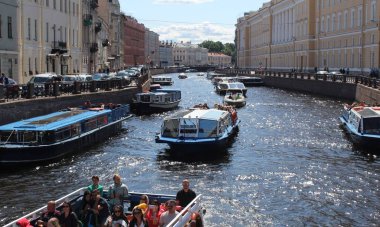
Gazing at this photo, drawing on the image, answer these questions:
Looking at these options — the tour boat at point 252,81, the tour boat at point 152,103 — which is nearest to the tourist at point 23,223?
the tour boat at point 152,103

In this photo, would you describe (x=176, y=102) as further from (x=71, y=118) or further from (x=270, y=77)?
(x=270, y=77)

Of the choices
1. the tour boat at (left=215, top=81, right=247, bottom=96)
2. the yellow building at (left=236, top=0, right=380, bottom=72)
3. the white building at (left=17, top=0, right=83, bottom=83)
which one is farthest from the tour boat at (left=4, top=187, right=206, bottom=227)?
the yellow building at (left=236, top=0, right=380, bottom=72)

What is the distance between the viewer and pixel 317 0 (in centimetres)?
10025

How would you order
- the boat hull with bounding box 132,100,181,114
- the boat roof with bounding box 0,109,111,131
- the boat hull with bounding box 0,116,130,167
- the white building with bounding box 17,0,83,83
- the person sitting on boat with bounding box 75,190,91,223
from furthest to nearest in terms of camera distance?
the boat hull with bounding box 132,100,181,114
the white building with bounding box 17,0,83,83
the boat roof with bounding box 0,109,111,131
the boat hull with bounding box 0,116,130,167
the person sitting on boat with bounding box 75,190,91,223

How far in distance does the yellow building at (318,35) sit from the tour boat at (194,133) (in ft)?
152

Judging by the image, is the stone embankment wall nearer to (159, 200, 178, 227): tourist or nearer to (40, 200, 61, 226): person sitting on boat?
(40, 200, 61, 226): person sitting on boat

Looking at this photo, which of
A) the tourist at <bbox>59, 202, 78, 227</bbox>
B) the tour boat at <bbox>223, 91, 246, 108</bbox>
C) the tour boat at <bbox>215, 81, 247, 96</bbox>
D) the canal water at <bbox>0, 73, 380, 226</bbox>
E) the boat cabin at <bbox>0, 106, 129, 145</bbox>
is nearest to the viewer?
the tourist at <bbox>59, 202, 78, 227</bbox>

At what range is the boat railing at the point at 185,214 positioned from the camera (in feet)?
46.0

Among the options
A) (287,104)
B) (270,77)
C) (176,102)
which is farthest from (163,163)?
(270,77)

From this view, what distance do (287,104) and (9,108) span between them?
32.9m

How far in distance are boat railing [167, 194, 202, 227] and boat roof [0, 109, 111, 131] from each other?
1211cm

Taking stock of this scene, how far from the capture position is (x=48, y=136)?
26109mm

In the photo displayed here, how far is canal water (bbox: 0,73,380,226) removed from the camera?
19.0m

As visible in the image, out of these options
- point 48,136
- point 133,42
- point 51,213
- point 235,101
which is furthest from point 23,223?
point 133,42
